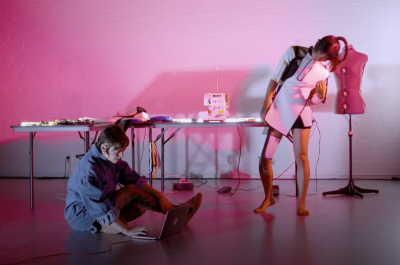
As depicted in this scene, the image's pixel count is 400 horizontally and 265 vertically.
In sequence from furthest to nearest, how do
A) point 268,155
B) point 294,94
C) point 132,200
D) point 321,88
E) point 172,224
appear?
1. point 268,155
2. point 294,94
3. point 321,88
4. point 132,200
5. point 172,224

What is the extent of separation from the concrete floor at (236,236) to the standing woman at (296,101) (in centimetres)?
47

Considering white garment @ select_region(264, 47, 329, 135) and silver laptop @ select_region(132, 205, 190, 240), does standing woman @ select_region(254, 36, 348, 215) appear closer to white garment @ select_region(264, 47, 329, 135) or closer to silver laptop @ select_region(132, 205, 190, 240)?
white garment @ select_region(264, 47, 329, 135)

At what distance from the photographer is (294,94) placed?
3.55m

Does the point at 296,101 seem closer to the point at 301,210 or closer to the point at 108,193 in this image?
the point at 301,210

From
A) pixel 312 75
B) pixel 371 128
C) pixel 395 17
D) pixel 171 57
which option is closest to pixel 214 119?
pixel 312 75

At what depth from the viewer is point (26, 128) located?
403cm

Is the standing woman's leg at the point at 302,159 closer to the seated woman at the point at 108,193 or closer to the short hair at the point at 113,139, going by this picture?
the seated woman at the point at 108,193

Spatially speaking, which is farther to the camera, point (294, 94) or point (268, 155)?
point (268, 155)

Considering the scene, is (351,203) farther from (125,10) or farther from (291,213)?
(125,10)

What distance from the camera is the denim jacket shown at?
2.69 meters

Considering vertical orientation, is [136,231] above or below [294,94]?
below

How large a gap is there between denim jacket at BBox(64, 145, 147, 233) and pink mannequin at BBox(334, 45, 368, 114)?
2557 mm

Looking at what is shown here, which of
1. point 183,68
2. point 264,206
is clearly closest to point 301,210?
point 264,206

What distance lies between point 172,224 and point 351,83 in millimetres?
2716
